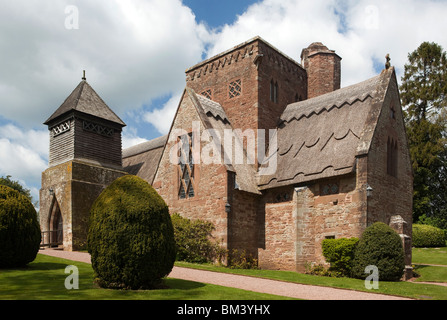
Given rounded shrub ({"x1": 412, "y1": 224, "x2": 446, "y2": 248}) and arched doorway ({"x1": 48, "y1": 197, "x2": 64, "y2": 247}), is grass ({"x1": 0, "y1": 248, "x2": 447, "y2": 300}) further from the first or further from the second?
rounded shrub ({"x1": 412, "y1": 224, "x2": 446, "y2": 248})

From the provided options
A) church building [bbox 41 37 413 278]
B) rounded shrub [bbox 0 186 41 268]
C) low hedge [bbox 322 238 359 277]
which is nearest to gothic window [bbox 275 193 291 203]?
church building [bbox 41 37 413 278]

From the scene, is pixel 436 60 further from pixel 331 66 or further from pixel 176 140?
pixel 176 140

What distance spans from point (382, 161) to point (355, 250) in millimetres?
5171

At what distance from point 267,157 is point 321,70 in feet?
31.5

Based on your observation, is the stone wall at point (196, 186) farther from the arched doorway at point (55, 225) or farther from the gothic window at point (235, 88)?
the arched doorway at point (55, 225)

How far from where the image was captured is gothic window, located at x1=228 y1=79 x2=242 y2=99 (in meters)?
26.5

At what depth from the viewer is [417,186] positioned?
38000 mm

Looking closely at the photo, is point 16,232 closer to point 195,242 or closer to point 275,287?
point 195,242

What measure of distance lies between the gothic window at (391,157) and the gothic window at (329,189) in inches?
132

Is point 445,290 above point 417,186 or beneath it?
beneath

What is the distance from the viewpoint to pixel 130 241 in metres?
11.1

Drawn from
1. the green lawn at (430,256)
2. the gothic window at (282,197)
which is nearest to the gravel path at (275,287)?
the gothic window at (282,197)
